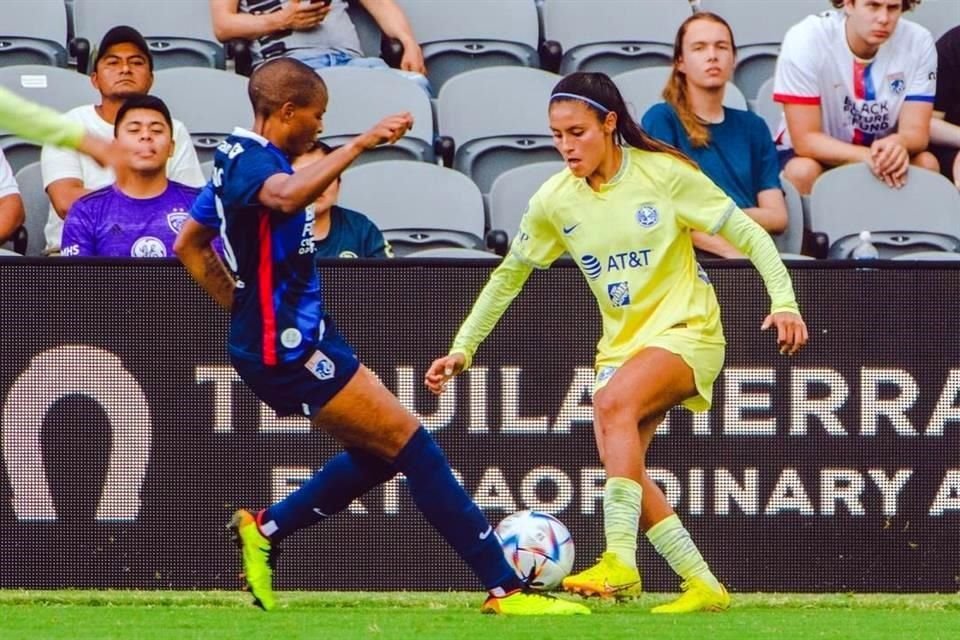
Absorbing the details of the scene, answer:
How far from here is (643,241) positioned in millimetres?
6512

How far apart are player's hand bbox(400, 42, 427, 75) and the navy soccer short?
3926 mm

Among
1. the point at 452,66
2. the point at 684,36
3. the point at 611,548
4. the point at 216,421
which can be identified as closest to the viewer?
the point at 611,548

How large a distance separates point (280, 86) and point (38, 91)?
3.60 meters

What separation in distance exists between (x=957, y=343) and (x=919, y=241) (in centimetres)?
182

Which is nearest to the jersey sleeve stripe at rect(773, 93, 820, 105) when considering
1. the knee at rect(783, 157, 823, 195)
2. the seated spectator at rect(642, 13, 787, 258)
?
the knee at rect(783, 157, 823, 195)

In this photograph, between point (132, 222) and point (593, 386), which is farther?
point (132, 222)

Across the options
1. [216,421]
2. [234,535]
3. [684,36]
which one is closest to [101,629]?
[234,535]

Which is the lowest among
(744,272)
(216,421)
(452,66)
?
(216,421)

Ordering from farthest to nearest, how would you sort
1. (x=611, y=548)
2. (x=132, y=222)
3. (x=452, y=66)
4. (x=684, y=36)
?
(x=452, y=66), (x=684, y=36), (x=132, y=222), (x=611, y=548)

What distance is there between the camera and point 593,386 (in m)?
7.27

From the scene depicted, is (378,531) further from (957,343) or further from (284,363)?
(957,343)

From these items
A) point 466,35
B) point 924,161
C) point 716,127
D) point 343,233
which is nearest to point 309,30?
point 466,35

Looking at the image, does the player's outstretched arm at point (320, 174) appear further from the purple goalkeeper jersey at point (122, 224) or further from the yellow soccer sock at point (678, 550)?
the purple goalkeeper jersey at point (122, 224)

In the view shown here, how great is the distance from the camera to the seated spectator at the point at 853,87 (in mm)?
9273
